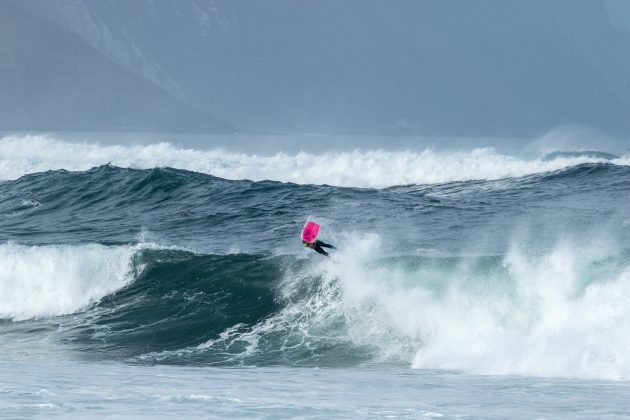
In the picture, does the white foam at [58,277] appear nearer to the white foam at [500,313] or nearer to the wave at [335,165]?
the white foam at [500,313]

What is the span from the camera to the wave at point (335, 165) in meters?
42.7

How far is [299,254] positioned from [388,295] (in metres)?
3.58

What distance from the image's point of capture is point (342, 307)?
21.0m

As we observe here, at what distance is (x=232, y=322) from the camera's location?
68.9 feet

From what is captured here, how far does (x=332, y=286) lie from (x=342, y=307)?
85cm

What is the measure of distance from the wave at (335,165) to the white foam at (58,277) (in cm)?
2082

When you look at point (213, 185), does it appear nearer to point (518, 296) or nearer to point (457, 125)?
point (518, 296)

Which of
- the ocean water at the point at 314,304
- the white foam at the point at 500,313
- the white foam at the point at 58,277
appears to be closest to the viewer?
the ocean water at the point at 314,304

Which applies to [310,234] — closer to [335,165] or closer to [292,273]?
[292,273]

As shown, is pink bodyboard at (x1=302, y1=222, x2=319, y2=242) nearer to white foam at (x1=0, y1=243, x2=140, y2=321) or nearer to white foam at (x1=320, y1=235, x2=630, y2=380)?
white foam at (x1=320, y1=235, x2=630, y2=380)

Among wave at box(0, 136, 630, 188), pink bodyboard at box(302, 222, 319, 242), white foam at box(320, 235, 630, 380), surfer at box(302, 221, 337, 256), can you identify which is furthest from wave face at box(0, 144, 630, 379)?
wave at box(0, 136, 630, 188)

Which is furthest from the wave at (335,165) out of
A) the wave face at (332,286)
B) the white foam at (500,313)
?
the white foam at (500,313)

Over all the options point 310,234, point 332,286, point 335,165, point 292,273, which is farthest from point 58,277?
point 335,165

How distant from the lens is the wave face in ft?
60.6
